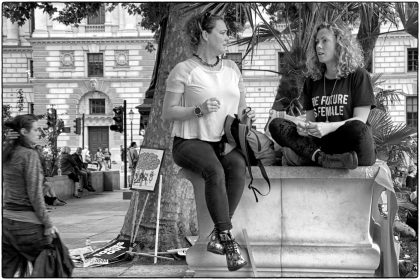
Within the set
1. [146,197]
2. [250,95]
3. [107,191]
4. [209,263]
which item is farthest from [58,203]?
[250,95]

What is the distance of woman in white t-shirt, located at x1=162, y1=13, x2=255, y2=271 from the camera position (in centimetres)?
442

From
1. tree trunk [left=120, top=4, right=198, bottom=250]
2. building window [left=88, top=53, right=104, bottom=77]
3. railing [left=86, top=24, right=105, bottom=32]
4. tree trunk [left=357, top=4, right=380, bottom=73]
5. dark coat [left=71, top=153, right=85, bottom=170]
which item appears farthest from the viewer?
building window [left=88, top=53, right=104, bottom=77]

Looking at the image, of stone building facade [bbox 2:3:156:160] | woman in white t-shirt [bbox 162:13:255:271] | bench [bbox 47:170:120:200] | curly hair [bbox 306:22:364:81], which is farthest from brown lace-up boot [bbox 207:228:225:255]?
stone building facade [bbox 2:3:156:160]

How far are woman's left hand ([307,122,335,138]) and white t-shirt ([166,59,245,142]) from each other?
0.55 m

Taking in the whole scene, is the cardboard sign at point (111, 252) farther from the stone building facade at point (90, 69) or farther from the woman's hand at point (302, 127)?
the stone building facade at point (90, 69)

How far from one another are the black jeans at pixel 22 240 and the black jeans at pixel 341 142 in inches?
72.4

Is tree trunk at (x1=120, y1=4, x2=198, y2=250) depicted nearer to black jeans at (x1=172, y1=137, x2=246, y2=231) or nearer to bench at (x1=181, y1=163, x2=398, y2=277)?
bench at (x1=181, y1=163, x2=398, y2=277)

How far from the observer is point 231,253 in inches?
174

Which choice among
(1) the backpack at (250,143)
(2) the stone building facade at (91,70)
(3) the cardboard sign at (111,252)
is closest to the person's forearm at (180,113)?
(1) the backpack at (250,143)

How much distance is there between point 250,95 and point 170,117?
41378 mm

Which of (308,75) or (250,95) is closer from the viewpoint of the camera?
(308,75)

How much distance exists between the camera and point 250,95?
150ft

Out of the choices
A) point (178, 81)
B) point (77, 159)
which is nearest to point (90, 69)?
point (77, 159)

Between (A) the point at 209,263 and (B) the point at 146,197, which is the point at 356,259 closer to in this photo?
(A) the point at 209,263
